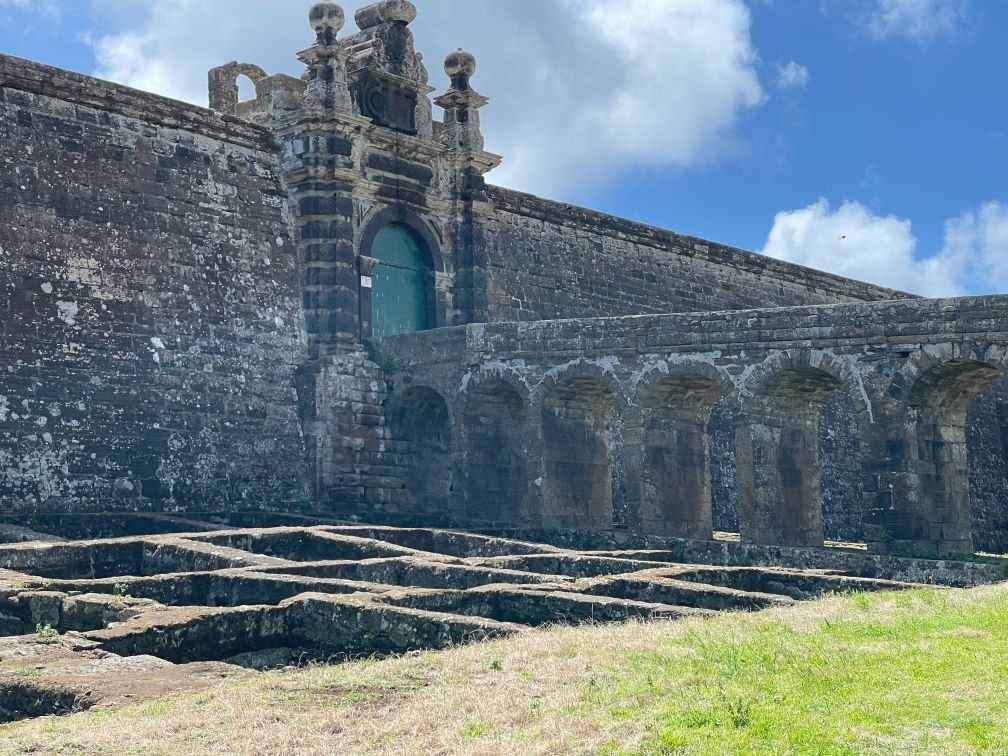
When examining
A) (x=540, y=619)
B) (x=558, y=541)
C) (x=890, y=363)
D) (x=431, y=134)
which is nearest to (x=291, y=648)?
(x=540, y=619)

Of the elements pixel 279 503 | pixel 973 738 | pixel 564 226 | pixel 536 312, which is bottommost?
pixel 973 738

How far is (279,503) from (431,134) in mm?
6777

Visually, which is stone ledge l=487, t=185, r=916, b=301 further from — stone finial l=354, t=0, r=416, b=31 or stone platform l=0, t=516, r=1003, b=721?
stone platform l=0, t=516, r=1003, b=721

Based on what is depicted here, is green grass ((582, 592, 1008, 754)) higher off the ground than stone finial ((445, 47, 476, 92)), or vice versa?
stone finial ((445, 47, 476, 92))

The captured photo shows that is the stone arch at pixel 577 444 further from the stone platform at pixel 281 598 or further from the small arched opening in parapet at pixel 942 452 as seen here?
the small arched opening in parapet at pixel 942 452

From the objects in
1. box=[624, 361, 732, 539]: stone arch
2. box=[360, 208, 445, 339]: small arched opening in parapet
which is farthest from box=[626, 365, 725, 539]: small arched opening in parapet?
box=[360, 208, 445, 339]: small arched opening in parapet

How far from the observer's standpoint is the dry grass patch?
21.2ft

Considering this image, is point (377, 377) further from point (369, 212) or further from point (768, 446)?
point (768, 446)

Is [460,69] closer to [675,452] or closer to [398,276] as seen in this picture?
[398,276]

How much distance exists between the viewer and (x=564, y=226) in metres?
25.2

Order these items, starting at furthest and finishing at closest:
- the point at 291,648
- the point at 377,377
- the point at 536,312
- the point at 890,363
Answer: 1. the point at 536,312
2. the point at 377,377
3. the point at 890,363
4. the point at 291,648

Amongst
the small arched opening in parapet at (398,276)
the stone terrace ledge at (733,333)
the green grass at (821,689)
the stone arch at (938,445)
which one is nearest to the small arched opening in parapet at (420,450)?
the stone terrace ledge at (733,333)

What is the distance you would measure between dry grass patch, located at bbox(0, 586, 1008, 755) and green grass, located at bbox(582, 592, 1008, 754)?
0.05ft

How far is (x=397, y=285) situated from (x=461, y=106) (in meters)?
3.32
